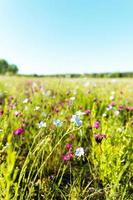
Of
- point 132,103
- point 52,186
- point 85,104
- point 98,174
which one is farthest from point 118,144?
point 132,103

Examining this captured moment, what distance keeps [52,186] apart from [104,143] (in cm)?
46

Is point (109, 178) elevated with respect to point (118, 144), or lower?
lower

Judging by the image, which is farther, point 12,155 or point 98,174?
point 98,174

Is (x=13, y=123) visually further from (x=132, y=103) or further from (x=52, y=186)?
(x=132, y=103)

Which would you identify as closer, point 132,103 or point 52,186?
point 52,186

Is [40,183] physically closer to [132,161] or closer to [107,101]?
[132,161]

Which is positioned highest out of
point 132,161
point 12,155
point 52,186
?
point 12,155

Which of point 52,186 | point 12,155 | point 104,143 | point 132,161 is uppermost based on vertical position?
point 12,155

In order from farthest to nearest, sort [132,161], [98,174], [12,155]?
[98,174], [132,161], [12,155]

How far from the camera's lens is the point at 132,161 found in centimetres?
206

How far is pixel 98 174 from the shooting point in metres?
2.20

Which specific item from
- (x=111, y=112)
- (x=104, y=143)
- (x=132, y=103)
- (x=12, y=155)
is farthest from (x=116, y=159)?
(x=132, y=103)

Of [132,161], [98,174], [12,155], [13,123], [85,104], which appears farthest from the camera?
[85,104]

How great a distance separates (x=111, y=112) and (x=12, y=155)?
2.61 meters
